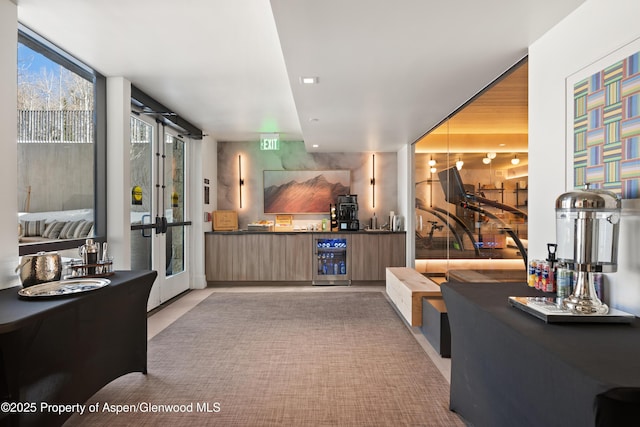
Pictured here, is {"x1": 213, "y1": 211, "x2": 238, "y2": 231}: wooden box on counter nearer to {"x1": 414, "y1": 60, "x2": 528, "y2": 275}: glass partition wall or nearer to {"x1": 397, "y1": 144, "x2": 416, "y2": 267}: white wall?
{"x1": 397, "y1": 144, "x2": 416, "y2": 267}: white wall

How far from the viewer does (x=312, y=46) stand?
2.62 metres

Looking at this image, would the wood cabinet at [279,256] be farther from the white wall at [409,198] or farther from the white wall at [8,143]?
the white wall at [8,143]

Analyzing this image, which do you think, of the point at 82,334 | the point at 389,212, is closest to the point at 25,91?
the point at 82,334

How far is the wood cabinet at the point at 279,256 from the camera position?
21.8 feet

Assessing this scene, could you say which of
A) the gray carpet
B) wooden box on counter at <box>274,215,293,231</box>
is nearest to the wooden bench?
the gray carpet

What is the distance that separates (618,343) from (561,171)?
129 centimetres

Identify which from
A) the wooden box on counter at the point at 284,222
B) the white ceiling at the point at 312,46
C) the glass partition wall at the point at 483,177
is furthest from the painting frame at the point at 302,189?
the white ceiling at the point at 312,46

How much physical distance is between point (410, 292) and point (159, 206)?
341cm

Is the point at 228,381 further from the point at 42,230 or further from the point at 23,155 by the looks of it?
the point at 23,155

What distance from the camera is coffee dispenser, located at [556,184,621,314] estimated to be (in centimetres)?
161

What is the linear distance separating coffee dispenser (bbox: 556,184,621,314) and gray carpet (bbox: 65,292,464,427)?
1.13 m

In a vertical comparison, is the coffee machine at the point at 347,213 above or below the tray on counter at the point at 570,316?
above

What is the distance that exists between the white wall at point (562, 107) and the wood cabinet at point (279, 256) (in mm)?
4004

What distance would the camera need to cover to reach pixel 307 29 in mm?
2373
